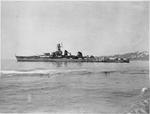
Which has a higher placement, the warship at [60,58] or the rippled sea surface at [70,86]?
the warship at [60,58]

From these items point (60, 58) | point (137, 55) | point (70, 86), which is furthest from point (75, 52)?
point (137, 55)

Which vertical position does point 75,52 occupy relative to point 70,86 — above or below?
above

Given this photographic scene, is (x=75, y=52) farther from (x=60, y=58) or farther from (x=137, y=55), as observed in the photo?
(x=137, y=55)

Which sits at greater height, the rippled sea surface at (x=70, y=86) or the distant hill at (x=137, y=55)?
the distant hill at (x=137, y=55)

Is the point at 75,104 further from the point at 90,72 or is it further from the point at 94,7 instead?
the point at 94,7

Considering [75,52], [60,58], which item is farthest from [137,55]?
[60,58]

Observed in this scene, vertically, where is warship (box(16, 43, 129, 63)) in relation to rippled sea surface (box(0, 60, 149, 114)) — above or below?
above
